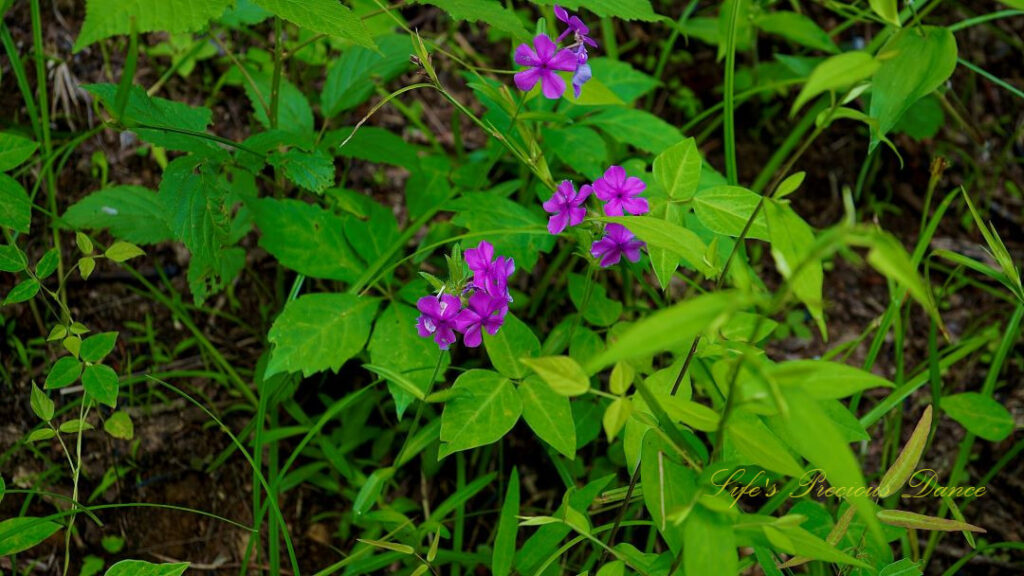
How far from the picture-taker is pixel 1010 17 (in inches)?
119

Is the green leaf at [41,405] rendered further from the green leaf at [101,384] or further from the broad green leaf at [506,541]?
the broad green leaf at [506,541]

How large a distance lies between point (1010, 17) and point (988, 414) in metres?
2.04

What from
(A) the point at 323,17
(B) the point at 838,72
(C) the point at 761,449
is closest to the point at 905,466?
(C) the point at 761,449

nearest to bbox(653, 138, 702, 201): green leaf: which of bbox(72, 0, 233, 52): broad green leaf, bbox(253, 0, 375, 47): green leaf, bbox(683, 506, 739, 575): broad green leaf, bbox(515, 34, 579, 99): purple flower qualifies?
bbox(515, 34, 579, 99): purple flower

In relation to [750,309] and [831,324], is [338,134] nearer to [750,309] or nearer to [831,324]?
[750,309]

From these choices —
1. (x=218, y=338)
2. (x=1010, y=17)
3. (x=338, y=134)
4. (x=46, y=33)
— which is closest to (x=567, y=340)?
(x=338, y=134)

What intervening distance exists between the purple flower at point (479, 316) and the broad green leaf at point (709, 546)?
502mm

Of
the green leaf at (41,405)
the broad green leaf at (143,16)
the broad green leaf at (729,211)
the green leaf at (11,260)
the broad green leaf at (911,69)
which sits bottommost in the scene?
the green leaf at (41,405)

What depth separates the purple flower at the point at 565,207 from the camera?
1.41m

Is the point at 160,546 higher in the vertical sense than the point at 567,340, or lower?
lower

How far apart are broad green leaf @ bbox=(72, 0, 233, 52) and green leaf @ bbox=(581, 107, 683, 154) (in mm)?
1044

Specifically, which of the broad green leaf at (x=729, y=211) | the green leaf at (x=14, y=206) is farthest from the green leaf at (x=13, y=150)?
the broad green leaf at (x=729, y=211)

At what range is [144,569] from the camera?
4.12ft

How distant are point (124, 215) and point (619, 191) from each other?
1.20m
